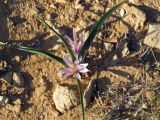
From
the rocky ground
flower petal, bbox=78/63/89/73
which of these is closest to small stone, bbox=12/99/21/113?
the rocky ground

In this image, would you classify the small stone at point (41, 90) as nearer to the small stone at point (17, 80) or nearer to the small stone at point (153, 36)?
the small stone at point (17, 80)

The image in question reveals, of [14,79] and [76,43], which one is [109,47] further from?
[14,79]

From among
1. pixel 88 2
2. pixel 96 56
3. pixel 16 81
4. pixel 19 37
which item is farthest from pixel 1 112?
pixel 88 2

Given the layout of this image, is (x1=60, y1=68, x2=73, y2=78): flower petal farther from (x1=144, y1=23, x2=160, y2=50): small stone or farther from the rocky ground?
(x1=144, y1=23, x2=160, y2=50): small stone

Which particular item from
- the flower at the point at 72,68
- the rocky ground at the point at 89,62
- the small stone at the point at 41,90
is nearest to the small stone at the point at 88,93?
the rocky ground at the point at 89,62

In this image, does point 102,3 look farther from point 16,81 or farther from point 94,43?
point 16,81

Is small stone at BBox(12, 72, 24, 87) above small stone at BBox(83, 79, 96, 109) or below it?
above
